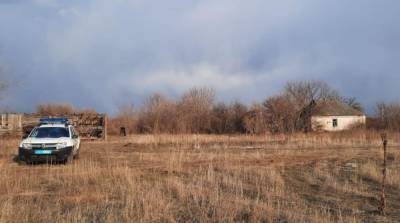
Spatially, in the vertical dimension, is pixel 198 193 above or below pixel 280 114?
below

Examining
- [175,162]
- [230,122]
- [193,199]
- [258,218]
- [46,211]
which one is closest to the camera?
[258,218]

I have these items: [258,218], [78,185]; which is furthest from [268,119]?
[258,218]

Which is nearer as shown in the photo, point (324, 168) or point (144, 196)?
point (144, 196)

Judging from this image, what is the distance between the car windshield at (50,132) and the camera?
19.2 metres

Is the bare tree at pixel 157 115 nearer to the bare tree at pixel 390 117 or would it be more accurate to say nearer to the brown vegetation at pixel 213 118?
the brown vegetation at pixel 213 118

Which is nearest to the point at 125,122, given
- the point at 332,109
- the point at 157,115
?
the point at 157,115

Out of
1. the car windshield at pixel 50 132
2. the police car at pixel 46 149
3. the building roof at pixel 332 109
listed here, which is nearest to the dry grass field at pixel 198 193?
the police car at pixel 46 149

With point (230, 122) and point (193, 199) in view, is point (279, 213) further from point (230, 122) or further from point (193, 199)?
point (230, 122)

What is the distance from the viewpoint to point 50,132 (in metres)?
19.4

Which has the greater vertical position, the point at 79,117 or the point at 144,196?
the point at 79,117

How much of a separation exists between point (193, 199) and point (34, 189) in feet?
14.3

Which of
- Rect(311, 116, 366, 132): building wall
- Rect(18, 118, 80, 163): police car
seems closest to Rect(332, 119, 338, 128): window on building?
Rect(311, 116, 366, 132): building wall

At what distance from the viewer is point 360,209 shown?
8.81 m

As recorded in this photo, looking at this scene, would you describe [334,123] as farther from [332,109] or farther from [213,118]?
[213,118]
